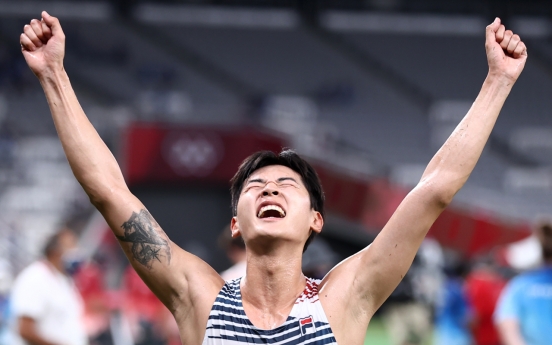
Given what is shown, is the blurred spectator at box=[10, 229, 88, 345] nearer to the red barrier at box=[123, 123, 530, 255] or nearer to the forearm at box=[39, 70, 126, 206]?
the forearm at box=[39, 70, 126, 206]

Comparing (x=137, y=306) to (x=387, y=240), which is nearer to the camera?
(x=387, y=240)

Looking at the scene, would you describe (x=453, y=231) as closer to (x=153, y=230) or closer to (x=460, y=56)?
(x=460, y=56)

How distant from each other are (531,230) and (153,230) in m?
17.2

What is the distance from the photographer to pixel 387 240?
3002 mm

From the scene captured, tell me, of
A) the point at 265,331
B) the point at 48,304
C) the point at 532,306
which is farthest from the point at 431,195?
the point at 48,304

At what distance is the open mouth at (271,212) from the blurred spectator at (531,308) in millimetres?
3575

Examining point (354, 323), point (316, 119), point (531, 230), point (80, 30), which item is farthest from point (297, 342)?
point (80, 30)

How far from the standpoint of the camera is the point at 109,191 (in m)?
3.05

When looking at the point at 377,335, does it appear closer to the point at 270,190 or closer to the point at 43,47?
the point at 270,190

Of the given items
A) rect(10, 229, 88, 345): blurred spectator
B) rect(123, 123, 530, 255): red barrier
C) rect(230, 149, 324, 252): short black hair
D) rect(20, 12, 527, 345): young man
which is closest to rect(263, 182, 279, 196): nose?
rect(20, 12, 527, 345): young man

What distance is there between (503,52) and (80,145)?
1623 millimetres

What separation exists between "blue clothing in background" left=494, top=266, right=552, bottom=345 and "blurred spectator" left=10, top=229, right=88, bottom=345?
3390 mm

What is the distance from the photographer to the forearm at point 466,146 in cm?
302

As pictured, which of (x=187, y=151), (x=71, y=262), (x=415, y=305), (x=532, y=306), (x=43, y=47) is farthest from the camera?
(x=187, y=151)
